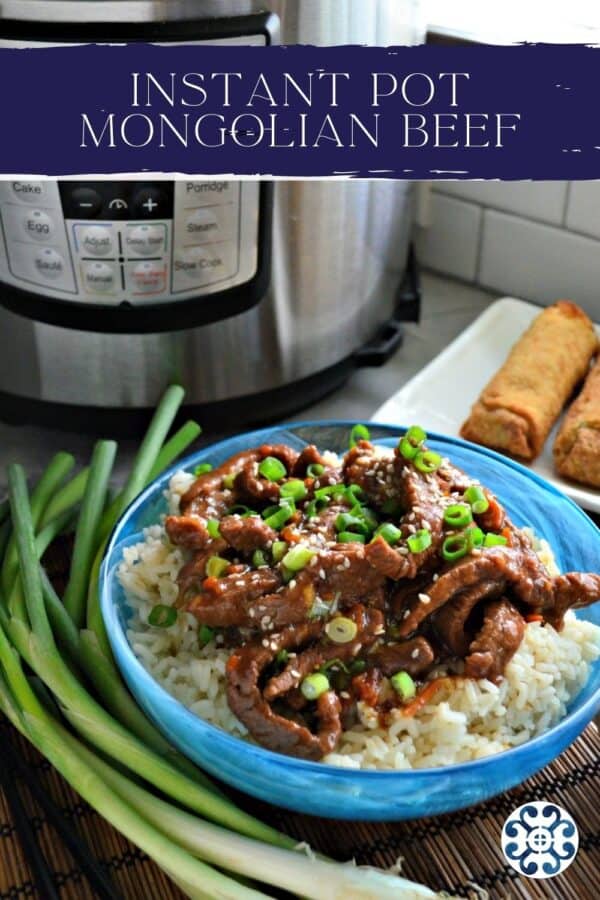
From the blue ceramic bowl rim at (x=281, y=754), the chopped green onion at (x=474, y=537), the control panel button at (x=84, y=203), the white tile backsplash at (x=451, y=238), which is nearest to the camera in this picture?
the blue ceramic bowl rim at (x=281, y=754)

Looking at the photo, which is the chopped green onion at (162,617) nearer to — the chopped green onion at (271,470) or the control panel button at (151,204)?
the chopped green onion at (271,470)

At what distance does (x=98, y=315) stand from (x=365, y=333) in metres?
0.33

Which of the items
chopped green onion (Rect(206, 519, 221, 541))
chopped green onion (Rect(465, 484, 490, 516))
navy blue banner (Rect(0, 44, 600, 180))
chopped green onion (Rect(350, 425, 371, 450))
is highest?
navy blue banner (Rect(0, 44, 600, 180))

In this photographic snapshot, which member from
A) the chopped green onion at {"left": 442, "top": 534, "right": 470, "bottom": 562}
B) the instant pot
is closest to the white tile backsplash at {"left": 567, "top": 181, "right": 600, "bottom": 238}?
the instant pot

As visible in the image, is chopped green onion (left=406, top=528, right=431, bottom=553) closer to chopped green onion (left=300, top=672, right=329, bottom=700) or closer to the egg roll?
chopped green onion (left=300, top=672, right=329, bottom=700)

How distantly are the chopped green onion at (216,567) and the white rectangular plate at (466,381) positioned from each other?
390mm

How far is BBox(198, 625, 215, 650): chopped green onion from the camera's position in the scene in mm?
820

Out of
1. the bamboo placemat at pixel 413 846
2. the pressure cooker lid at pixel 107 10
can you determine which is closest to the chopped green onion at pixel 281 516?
the bamboo placemat at pixel 413 846

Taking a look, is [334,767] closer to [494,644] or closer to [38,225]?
[494,644]

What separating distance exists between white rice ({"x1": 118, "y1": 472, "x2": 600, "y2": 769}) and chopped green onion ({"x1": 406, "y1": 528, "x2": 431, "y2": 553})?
10 cm

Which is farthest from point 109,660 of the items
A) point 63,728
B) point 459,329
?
point 459,329

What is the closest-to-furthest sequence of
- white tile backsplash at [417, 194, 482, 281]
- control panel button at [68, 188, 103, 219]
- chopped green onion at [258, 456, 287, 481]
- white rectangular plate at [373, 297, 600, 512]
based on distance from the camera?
chopped green onion at [258, 456, 287, 481] < control panel button at [68, 188, 103, 219] < white rectangular plate at [373, 297, 600, 512] < white tile backsplash at [417, 194, 482, 281]

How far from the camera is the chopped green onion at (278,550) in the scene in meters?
0.81

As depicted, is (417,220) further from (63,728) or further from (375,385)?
(63,728)
